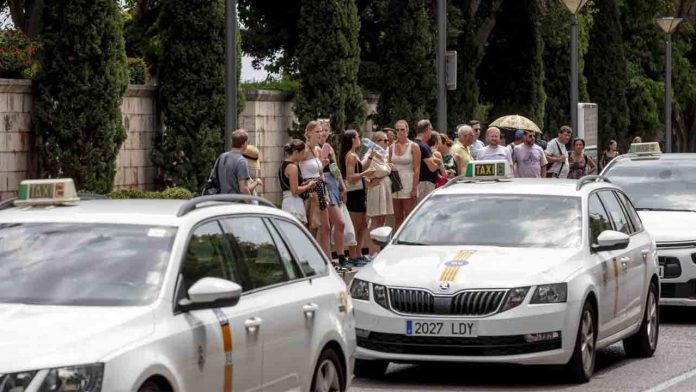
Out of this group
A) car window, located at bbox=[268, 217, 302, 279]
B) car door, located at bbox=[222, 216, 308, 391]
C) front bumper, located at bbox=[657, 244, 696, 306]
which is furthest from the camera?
front bumper, located at bbox=[657, 244, 696, 306]

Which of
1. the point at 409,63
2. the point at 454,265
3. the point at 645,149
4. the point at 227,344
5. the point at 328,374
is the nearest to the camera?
the point at 227,344

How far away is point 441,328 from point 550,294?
0.80 meters

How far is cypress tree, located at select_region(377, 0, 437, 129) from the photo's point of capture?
36.8m

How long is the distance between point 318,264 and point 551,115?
136ft

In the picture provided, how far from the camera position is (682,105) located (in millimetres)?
63406

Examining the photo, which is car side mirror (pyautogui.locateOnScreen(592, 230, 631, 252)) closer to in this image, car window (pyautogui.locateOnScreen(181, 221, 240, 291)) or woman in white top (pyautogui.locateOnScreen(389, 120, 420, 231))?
car window (pyautogui.locateOnScreen(181, 221, 240, 291))

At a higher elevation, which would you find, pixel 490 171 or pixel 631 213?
pixel 490 171

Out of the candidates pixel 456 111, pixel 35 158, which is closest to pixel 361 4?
pixel 456 111

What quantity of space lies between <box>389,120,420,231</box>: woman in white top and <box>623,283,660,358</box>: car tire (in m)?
7.16

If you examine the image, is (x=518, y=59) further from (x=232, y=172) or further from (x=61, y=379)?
(x=61, y=379)

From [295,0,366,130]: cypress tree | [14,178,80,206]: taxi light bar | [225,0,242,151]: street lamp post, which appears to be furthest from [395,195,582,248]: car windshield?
[295,0,366,130]: cypress tree

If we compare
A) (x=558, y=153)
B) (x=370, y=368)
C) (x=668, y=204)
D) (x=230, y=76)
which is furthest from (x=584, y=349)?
(x=558, y=153)

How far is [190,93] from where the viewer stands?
2720 centimetres

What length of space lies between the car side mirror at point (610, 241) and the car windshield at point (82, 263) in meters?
5.47
